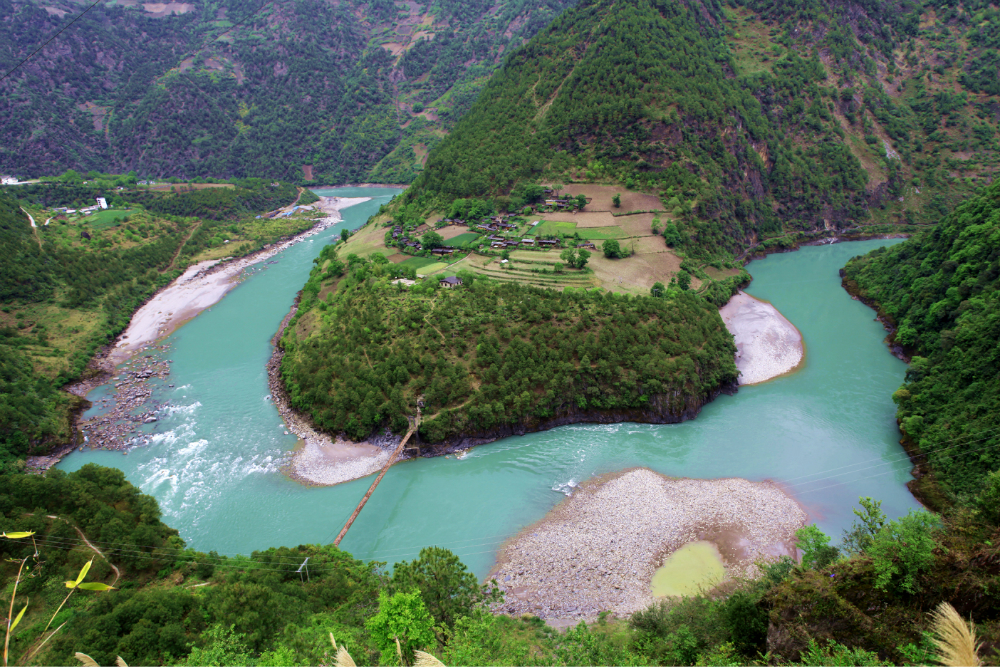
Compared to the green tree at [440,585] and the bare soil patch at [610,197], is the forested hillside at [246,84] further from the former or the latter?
the green tree at [440,585]

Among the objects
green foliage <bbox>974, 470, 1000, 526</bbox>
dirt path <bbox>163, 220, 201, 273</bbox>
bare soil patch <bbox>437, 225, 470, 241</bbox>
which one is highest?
dirt path <bbox>163, 220, 201, 273</bbox>

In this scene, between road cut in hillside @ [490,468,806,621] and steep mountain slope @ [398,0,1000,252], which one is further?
steep mountain slope @ [398,0,1000,252]

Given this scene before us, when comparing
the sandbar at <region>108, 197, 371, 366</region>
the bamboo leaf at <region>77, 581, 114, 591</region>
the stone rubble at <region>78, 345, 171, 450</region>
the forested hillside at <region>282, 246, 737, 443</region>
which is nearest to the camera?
the bamboo leaf at <region>77, 581, 114, 591</region>

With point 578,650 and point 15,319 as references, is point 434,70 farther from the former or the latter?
point 578,650

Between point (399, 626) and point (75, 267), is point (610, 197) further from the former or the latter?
point (75, 267)

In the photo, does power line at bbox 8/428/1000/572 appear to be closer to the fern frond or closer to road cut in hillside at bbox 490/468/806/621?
road cut in hillside at bbox 490/468/806/621

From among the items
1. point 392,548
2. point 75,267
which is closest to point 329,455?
point 392,548

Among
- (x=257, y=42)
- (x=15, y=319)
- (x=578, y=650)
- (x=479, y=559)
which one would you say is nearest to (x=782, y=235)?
(x=479, y=559)

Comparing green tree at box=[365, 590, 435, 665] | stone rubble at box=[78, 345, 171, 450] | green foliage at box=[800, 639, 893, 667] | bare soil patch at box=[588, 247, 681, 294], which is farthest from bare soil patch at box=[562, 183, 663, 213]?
green foliage at box=[800, 639, 893, 667]
